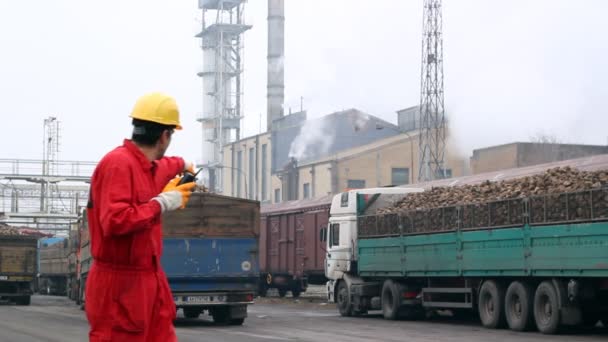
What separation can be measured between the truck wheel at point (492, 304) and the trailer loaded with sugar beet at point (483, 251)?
24 mm

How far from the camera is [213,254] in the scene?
24.5m

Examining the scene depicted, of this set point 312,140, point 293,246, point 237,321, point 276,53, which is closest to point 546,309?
point 237,321

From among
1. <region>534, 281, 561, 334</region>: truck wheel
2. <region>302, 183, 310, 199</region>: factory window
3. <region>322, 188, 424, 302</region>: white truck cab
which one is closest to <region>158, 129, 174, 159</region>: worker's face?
<region>534, 281, 561, 334</region>: truck wheel

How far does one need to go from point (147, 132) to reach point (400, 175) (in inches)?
3128

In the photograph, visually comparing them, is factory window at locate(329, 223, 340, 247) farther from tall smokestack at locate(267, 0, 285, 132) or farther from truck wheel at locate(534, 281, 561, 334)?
tall smokestack at locate(267, 0, 285, 132)

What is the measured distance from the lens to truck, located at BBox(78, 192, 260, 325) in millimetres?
Result: 24062

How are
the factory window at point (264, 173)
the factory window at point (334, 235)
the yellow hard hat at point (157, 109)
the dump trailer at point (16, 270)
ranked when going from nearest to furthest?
the yellow hard hat at point (157, 109), the factory window at point (334, 235), the dump trailer at point (16, 270), the factory window at point (264, 173)

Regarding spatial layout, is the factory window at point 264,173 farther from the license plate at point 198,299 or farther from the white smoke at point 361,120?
the license plate at point 198,299

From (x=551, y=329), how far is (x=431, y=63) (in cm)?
5113

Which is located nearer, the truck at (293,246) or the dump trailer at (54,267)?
the truck at (293,246)

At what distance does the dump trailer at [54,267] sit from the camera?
5131 cm

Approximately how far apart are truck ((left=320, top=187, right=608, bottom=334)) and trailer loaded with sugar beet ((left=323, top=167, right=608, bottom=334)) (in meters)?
0.02

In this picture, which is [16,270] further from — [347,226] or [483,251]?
[483,251]

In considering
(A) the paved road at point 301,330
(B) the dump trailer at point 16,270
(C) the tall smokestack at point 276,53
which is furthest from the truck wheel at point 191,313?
(C) the tall smokestack at point 276,53
